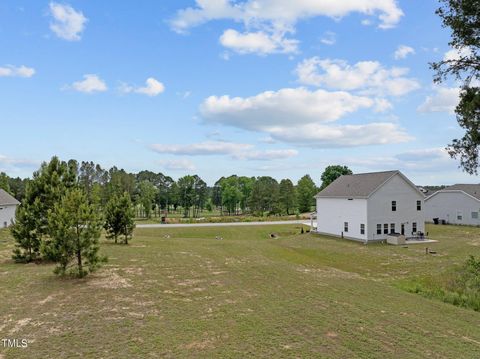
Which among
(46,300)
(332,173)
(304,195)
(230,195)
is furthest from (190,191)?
(46,300)

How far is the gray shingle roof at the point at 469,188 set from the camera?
50.0m

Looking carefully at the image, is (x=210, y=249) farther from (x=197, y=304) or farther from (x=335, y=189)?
(x=335, y=189)

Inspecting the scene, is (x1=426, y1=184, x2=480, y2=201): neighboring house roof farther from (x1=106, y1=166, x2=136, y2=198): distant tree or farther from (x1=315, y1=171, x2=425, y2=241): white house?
(x1=106, y1=166, x2=136, y2=198): distant tree

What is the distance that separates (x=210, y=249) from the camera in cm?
2834

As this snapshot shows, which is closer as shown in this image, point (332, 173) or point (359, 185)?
point (359, 185)

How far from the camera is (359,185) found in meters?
39.3

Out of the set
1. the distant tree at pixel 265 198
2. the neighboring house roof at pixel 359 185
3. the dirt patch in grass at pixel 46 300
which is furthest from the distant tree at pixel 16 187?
the dirt patch in grass at pixel 46 300

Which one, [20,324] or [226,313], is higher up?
[20,324]

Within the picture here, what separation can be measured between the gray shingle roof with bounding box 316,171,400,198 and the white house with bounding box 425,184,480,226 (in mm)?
20046

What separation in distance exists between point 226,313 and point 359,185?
31420 mm

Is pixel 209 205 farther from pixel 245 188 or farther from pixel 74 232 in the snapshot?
pixel 74 232

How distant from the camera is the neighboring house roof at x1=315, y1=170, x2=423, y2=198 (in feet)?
120

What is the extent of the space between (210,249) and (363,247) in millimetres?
14549

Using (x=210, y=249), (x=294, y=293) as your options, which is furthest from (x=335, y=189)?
(x=294, y=293)
